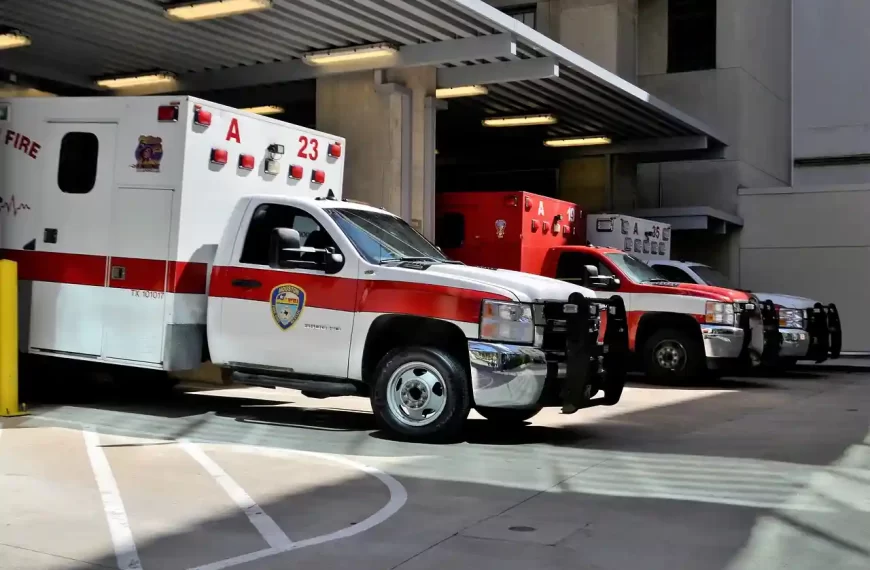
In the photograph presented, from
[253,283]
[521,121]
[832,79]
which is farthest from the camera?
[832,79]

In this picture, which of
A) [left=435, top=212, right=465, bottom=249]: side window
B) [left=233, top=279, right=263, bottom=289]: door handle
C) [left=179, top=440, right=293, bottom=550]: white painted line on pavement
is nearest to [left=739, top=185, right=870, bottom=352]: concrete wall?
[left=435, top=212, right=465, bottom=249]: side window

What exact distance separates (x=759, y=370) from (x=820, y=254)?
7630 millimetres

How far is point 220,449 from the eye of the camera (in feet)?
27.2

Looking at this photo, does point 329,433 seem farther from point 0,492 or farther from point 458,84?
point 458,84

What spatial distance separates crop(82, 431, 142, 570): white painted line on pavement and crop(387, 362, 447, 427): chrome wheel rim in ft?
8.22

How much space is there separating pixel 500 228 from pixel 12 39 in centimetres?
764

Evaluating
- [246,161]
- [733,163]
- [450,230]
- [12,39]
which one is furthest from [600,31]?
[246,161]

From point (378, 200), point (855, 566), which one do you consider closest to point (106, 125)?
point (378, 200)

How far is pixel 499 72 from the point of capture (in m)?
16.3

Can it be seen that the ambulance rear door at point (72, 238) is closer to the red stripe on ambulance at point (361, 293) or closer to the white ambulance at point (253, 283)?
the white ambulance at point (253, 283)

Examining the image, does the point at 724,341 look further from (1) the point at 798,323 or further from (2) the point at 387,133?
(2) the point at 387,133

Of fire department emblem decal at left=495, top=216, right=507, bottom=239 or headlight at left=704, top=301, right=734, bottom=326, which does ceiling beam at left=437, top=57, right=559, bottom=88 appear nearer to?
fire department emblem decal at left=495, top=216, right=507, bottom=239

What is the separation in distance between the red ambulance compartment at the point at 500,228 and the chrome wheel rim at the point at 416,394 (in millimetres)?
6632

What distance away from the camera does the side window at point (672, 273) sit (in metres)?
17.3
